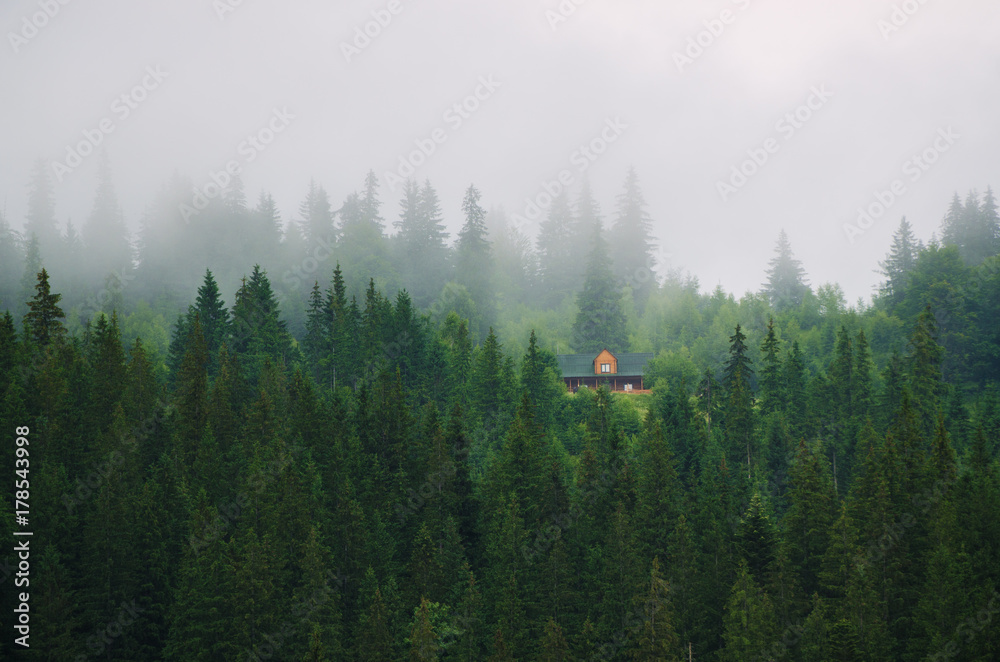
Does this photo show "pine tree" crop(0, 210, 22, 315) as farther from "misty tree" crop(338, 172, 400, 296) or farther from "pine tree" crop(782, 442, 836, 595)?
"pine tree" crop(782, 442, 836, 595)

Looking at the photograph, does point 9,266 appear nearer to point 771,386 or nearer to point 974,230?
point 771,386

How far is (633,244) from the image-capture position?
14350cm

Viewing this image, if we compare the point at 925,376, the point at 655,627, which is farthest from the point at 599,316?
the point at 655,627

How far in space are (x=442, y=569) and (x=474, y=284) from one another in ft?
220

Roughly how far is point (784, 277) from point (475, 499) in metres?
85.5

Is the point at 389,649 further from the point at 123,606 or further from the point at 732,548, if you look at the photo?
the point at 732,548

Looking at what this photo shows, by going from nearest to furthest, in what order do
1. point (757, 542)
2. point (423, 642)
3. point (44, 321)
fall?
point (423, 642)
point (757, 542)
point (44, 321)

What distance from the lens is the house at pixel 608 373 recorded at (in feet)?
330

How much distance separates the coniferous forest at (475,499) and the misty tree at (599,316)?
14404 millimetres

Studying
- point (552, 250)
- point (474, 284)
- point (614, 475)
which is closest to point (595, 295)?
point (474, 284)

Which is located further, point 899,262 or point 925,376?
point 899,262

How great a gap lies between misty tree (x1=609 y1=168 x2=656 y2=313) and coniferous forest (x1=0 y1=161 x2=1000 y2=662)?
40.5 m

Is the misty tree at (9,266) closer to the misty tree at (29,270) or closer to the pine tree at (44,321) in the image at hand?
the misty tree at (29,270)

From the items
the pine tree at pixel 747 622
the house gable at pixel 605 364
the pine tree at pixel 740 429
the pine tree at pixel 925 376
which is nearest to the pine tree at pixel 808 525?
the pine tree at pixel 747 622
